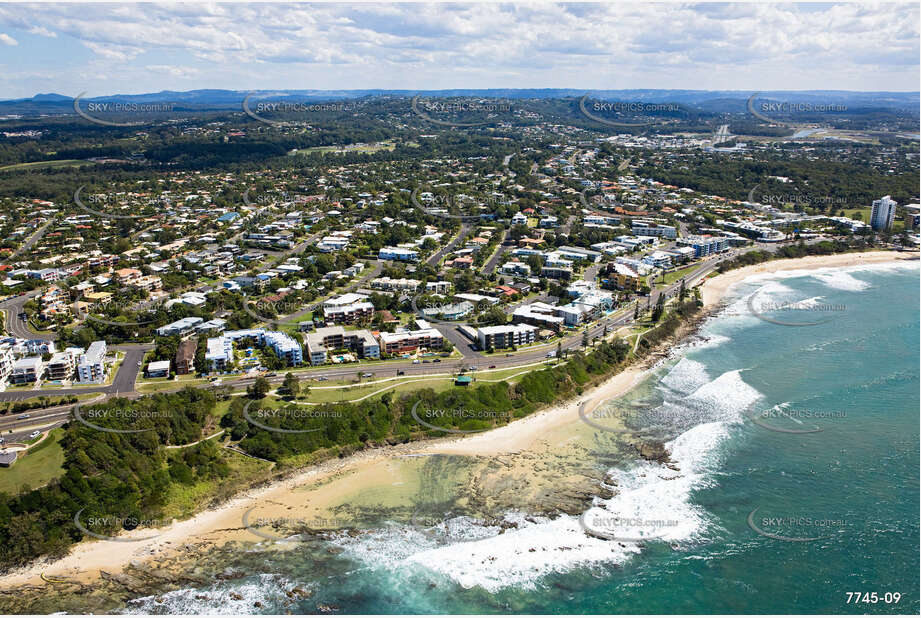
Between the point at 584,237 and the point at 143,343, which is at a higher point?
the point at 584,237

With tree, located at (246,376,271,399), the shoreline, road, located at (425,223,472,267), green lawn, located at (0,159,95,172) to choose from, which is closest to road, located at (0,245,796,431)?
tree, located at (246,376,271,399)

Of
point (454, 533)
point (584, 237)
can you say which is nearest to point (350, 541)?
point (454, 533)

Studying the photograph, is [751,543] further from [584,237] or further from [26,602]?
[584,237]

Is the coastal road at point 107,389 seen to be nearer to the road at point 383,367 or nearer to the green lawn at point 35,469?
the road at point 383,367

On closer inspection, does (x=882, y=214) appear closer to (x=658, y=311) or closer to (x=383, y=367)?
(x=658, y=311)

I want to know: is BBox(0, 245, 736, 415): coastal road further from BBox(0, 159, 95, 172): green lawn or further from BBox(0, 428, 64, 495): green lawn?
BBox(0, 159, 95, 172): green lawn

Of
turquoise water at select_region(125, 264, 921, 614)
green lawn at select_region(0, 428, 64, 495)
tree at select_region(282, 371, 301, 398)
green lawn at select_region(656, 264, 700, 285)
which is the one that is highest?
green lawn at select_region(656, 264, 700, 285)
